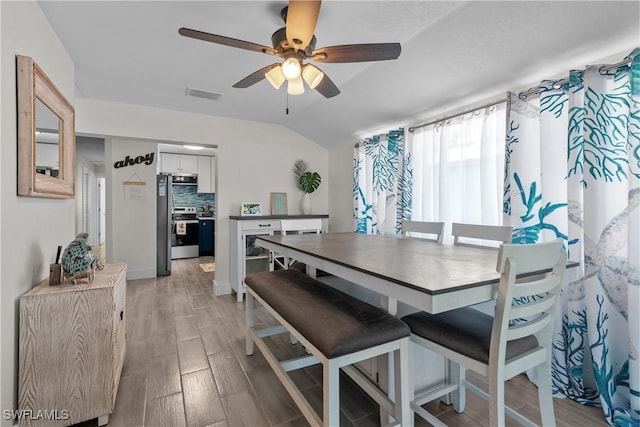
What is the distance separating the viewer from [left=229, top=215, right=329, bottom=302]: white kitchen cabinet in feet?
11.5

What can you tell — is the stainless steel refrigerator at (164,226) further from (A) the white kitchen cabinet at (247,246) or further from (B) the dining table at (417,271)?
(B) the dining table at (417,271)

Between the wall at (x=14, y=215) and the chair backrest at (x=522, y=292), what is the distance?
2031 mm

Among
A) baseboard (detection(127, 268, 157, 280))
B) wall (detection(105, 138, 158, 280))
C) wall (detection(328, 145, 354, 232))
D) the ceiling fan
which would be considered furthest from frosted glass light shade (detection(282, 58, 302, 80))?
baseboard (detection(127, 268, 157, 280))

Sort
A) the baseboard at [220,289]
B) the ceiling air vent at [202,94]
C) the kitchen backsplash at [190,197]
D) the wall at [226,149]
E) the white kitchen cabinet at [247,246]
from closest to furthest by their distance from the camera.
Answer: the ceiling air vent at [202,94] → the wall at [226,149] → the white kitchen cabinet at [247,246] → the baseboard at [220,289] → the kitchen backsplash at [190,197]

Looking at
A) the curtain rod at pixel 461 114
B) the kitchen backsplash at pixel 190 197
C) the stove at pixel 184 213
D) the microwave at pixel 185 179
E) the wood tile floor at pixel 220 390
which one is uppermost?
the curtain rod at pixel 461 114

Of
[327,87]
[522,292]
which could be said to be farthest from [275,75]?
[522,292]

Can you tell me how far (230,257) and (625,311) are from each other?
11.7 feet

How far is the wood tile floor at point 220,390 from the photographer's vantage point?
5.06 ft

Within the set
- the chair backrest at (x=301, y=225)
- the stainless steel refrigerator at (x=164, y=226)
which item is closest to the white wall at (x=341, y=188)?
the chair backrest at (x=301, y=225)

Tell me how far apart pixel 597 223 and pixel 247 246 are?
128 inches

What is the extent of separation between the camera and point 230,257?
3.74m

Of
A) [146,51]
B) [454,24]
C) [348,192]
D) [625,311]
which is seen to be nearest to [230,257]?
[348,192]

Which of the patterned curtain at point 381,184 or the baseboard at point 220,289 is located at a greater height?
the patterned curtain at point 381,184

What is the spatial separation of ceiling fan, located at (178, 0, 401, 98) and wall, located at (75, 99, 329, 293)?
6.63 feet
